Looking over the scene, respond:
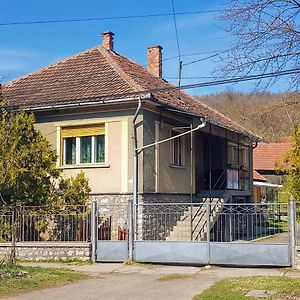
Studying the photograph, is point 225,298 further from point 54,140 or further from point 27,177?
point 54,140

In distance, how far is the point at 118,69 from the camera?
70.7 ft

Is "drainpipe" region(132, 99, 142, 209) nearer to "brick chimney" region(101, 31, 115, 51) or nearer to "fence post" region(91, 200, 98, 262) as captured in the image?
"fence post" region(91, 200, 98, 262)

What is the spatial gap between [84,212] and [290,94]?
8.18m

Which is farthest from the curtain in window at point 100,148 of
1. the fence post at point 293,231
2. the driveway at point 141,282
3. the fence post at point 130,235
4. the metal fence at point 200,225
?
the fence post at point 293,231

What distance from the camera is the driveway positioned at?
37.2ft

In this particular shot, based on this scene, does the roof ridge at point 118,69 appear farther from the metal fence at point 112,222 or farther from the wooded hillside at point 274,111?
the wooded hillside at point 274,111

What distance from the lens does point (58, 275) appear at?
1369cm

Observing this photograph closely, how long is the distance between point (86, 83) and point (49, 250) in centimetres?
715

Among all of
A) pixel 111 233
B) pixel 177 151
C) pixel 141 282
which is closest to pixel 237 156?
pixel 177 151

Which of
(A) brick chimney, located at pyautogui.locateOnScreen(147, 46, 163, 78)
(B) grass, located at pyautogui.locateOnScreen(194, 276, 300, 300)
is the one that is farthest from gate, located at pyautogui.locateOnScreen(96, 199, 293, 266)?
(A) brick chimney, located at pyautogui.locateOnScreen(147, 46, 163, 78)

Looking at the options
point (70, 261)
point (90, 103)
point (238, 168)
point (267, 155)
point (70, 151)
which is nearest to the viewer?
point (70, 261)

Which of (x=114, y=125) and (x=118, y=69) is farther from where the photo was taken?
(x=118, y=69)

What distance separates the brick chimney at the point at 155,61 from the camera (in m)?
27.1

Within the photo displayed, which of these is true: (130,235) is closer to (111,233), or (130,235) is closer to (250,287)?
(111,233)
